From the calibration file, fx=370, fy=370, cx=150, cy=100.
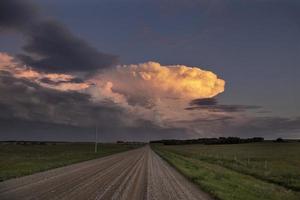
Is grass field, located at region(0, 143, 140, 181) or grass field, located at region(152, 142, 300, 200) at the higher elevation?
grass field, located at region(0, 143, 140, 181)

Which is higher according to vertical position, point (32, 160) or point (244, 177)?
point (32, 160)

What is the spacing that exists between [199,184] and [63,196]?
32.2 ft

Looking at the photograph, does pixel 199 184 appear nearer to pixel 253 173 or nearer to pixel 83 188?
pixel 83 188

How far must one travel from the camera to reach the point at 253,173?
36.1 metres

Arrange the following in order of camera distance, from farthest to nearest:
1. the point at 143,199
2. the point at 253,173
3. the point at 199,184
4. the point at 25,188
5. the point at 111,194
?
the point at 253,173 < the point at 199,184 < the point at 25,188 < the point at 111,194 < the point at 143,199

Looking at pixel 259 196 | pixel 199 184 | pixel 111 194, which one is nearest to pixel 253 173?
pixel 199 184

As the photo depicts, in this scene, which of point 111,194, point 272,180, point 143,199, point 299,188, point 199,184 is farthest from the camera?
point 272,180

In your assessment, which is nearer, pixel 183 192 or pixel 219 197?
pixel 219 197

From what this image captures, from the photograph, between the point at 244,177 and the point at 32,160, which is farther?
the point at 32,160

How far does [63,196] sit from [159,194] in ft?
14.6

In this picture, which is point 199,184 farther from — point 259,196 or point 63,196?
point 63,196

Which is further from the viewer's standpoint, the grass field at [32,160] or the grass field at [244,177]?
the grass field at [32,160]

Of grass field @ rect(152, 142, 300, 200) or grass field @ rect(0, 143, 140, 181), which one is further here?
grass field @ rect(0, 143, 140, 181)

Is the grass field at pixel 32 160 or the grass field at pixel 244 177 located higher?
the grass field at pixel 32 160
